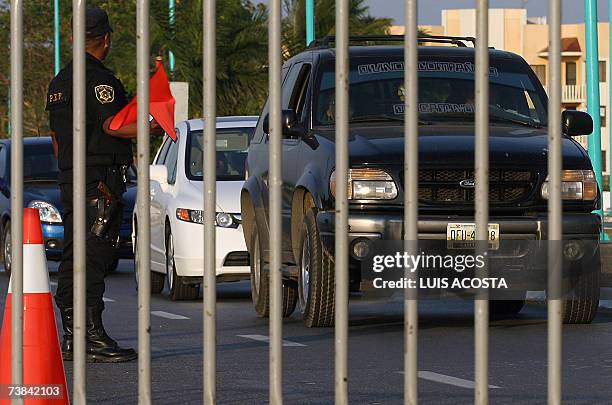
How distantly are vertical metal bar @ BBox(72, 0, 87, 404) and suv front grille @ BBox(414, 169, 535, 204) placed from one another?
5.47 meters

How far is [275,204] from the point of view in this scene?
5.47 meters

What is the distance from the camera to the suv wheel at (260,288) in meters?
12.6

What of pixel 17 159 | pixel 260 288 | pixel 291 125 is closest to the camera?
pixel 17 159

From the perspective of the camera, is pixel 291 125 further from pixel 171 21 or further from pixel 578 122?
pixel 171 21

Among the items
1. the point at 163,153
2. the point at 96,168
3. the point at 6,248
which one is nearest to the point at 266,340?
the point at 96,168

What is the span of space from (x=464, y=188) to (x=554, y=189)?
18.4 feet

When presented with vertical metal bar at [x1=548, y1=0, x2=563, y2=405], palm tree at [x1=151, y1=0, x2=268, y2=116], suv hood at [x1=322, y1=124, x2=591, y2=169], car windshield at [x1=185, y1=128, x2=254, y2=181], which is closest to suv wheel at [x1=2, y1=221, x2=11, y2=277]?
car windshield at [x1=185, y1=128, x2=254, y2=181]

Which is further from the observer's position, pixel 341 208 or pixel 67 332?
pixel 67 332

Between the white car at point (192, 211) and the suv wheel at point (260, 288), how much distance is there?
1.17 meters

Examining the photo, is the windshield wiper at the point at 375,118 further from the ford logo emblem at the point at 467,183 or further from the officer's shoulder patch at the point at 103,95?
the officer's shoulder patch at the point at 103,95

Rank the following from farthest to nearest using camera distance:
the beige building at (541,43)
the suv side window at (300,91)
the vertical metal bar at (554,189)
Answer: the beige building at (541,43) → the suv side window at (300,91) → the vertical metal bar at (554,189)

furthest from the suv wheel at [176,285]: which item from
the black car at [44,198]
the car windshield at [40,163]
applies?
the car windshield at [40,163]

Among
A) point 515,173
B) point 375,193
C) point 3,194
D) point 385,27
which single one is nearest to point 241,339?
point 375,193

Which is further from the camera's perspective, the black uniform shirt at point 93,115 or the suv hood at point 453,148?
the suv hood at point 453,148
